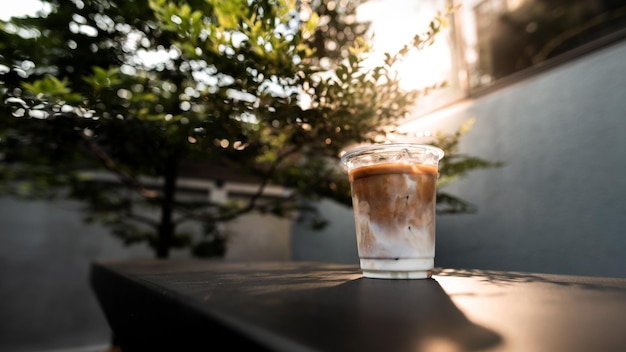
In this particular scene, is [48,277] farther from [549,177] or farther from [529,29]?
[529,29]

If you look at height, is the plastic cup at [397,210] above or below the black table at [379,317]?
above

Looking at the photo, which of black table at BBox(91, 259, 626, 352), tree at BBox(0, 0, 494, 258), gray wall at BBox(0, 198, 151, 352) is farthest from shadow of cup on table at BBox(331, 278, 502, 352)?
gray wall at BBox(0, 198, 151, 352)

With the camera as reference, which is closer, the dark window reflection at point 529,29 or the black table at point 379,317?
the black table at point 379,317

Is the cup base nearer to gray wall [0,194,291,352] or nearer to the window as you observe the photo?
the window

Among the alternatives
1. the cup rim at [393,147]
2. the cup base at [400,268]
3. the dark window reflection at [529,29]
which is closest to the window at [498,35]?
the dark window reflection at [529,29]

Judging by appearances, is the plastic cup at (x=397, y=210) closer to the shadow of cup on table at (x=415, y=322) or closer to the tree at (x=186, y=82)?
the shadow of cup on table at (x=415, y=322)

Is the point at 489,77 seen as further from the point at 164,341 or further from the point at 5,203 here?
the point at 5,203
